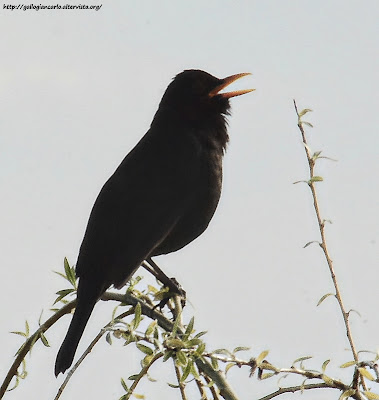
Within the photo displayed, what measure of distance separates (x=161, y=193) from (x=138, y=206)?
7.4 inches

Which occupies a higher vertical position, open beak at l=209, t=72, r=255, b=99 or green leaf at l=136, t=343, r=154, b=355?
open beak at l=209, t=72, r=255, b=99

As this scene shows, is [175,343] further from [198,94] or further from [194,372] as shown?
[198,94]

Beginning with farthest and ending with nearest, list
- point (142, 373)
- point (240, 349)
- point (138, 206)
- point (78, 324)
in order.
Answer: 1. point (138, 206)
2. point (78, 324)
3. point (142, 373)
4. point (240, 349)

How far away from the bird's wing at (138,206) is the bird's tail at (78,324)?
0.55 ft

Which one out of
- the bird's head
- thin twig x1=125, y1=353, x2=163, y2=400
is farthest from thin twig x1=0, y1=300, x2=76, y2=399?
the bird's head

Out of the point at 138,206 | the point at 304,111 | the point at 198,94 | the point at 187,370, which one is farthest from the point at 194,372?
the point at 198,94

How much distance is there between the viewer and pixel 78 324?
146 inches

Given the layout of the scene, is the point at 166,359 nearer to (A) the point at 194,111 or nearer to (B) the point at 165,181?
(B) the point at 165,181

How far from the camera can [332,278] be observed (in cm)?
243

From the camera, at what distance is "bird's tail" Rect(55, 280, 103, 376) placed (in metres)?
3.59

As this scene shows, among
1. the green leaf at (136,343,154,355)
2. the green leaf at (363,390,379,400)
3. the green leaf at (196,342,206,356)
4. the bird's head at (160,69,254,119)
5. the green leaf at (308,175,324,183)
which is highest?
the bird's head at (160,69,254,119)

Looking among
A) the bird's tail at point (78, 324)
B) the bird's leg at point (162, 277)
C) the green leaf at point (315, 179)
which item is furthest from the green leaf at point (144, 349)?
the bird's leg at point (162, 277)

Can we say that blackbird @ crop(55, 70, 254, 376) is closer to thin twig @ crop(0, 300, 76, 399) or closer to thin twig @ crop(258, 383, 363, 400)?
thin twig @ crop(0, 300, 76, 399)

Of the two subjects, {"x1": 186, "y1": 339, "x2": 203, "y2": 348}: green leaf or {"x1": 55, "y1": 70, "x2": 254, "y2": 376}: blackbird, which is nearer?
{"x1": 186, "y1": 339, "x2": 203, "y2": 348}: green leaf
